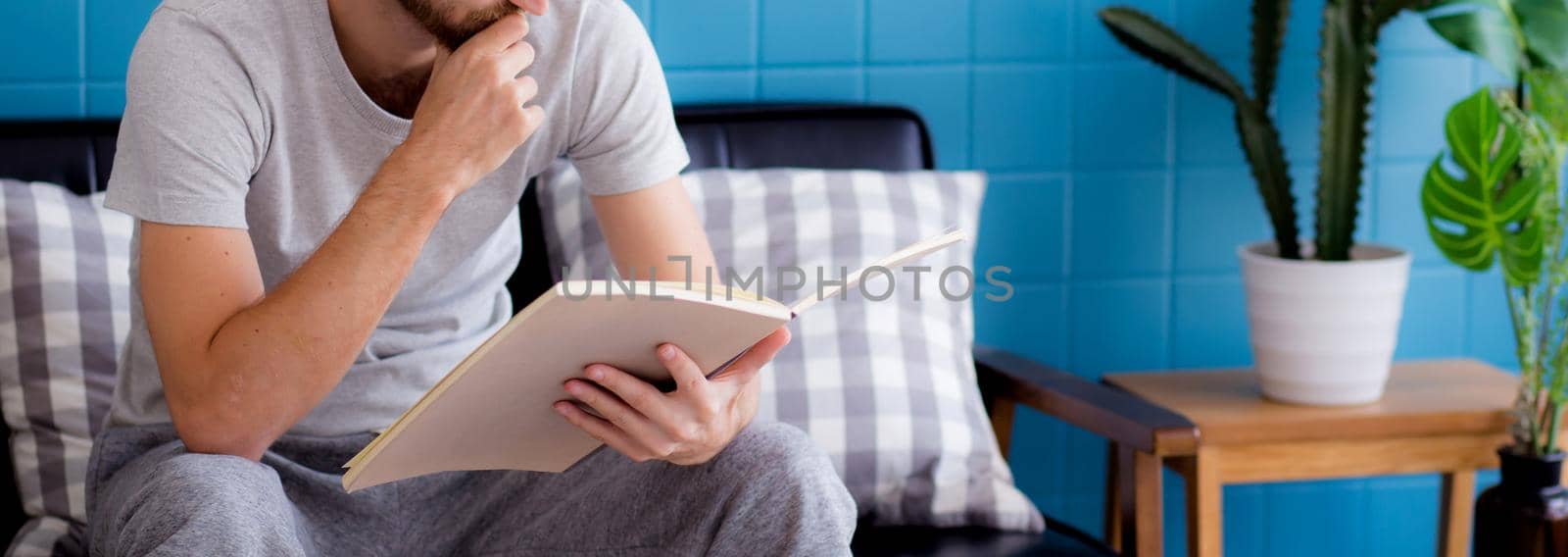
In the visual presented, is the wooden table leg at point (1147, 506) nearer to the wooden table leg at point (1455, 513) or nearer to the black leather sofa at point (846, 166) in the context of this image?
the black leather sofa at point (846, 166)

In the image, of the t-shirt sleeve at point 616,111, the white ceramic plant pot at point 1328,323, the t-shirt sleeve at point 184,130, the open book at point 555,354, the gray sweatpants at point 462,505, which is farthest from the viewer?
the white ceramic plant pot at point 1328,323

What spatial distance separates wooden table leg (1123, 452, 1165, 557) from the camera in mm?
1682

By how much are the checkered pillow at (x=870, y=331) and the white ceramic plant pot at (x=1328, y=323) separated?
0.45 meters

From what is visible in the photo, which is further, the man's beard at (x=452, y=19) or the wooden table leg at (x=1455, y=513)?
the wooden table leg at (x=1455, y=513)

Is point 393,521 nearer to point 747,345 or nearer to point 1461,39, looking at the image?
point 747,345

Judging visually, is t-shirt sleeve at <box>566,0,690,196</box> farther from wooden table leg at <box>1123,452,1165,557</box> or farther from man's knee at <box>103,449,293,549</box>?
wooden table leg at <box>1123,452,1165,557</box>

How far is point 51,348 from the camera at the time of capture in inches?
65.4

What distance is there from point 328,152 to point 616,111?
0.28 meters

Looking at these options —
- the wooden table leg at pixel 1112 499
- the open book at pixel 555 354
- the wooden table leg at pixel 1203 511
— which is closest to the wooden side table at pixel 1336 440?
the wooden table leg at pixel 1203 511

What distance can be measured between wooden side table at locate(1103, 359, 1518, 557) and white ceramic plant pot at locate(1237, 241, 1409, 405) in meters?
0.03

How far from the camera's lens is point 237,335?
1.16 metres

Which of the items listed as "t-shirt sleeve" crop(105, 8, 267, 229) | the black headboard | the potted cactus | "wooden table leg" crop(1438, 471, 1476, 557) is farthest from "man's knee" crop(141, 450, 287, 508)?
"wooden table leg" crop(1438, 471, 1476, 557)

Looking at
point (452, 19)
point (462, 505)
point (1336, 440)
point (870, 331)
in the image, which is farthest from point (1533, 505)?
point (452, 19)

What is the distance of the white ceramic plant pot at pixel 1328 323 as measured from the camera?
1960 millimetres
